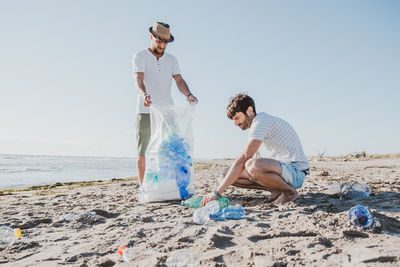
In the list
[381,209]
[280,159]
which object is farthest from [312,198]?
[381,209]

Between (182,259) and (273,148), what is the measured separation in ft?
6.55

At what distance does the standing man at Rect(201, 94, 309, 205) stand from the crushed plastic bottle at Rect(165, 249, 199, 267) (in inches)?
49.3

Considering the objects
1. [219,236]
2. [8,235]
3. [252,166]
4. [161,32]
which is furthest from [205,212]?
[161,32]

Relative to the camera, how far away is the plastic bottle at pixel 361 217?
6.95 feet

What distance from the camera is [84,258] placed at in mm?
1853

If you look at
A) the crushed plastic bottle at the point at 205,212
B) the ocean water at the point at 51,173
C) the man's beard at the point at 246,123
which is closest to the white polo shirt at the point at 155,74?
the man's beard at the point at 246,123

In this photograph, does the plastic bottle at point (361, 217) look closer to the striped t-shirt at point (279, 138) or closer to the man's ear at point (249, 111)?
the striped t-shirt at point (279, 138)

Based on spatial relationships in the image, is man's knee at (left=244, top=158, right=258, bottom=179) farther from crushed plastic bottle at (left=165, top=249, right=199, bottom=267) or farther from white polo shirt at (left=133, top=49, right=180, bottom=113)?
crushed plastic bottle at (left=165, top=249, right=199, bottom=267)

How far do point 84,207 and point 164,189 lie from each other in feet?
3.16

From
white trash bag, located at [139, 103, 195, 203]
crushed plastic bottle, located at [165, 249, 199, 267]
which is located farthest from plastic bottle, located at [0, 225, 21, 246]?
white trash bag, located at [139, 103, 195, 203]

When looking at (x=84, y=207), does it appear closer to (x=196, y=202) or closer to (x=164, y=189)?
(x=164, y=189)

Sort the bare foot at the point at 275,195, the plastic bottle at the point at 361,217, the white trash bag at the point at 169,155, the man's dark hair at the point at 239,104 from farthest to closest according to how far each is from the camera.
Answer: the white trash bag at the point at 169,155 → the bare foot at the point at 275,195 → the man's dark hair at the point at 239,104 → the plastic bottle at the point at 361,217

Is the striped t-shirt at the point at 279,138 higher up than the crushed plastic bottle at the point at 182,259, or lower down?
higher up

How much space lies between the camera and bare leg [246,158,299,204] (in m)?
3.16
